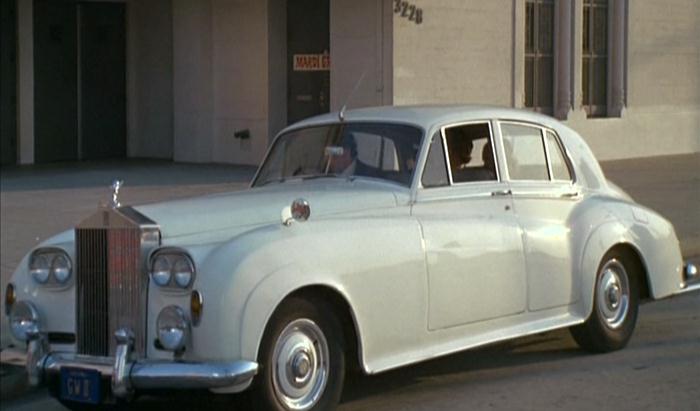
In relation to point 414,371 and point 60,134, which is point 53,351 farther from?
point 60,134

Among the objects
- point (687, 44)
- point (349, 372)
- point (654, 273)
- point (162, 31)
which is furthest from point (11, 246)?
point (687, 44)

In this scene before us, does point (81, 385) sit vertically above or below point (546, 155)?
below

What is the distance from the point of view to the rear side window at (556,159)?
8805 millimetres

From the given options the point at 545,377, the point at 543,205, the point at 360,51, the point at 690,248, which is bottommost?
the point at 545,377

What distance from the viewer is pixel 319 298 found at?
6.94 m

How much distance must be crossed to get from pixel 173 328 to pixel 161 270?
310 mm

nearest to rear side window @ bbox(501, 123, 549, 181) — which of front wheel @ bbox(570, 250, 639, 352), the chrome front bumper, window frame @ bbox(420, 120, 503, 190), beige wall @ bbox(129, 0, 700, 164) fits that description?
Result: window frame @ bbox(420, 120, 503, 190)

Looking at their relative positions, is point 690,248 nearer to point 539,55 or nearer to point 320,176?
point 320,176

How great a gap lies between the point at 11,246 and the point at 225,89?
30.3ft

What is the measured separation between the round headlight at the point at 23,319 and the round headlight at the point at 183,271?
37.2 inches

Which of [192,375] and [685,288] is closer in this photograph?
[192,375]

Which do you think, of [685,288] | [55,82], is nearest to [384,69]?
[55,82]

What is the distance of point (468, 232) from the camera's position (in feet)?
25.6

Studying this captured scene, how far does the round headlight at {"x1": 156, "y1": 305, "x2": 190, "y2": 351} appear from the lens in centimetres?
642
